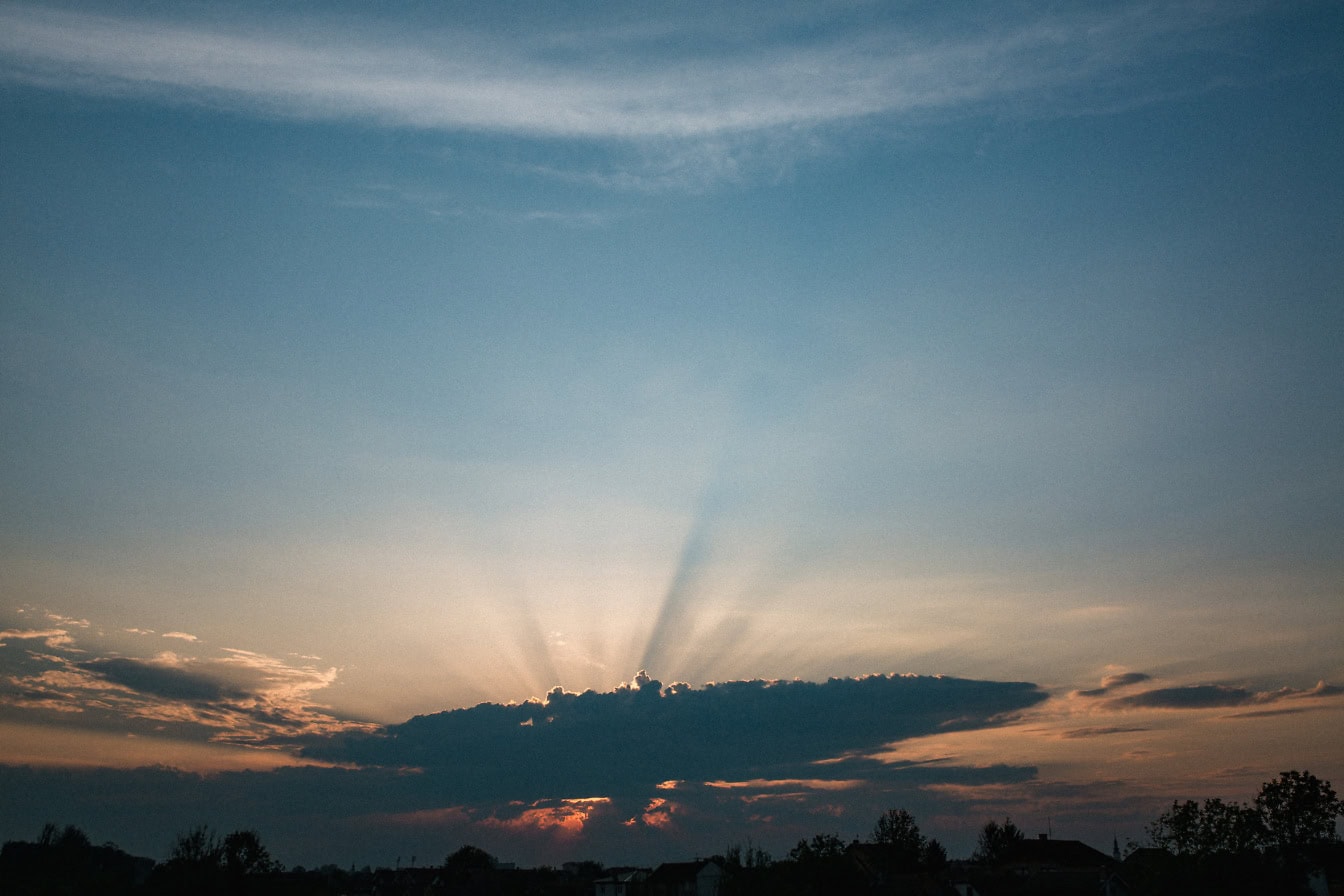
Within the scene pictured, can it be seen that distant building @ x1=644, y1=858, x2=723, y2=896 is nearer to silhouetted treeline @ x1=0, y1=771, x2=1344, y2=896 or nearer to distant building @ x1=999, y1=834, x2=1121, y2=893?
silhouetted treeline @ x1=0, y1=771, x2=1344, y2=896

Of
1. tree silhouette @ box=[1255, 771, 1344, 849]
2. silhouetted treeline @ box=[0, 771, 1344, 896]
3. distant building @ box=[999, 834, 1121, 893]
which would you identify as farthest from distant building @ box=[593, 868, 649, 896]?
tree silhouette @ box=[1255, 771, 1344, 849]

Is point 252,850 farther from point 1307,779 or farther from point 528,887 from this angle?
point 528,887

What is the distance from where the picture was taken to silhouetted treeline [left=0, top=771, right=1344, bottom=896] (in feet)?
252

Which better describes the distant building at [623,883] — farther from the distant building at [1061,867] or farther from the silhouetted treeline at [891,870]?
the distant building at [1061,867]

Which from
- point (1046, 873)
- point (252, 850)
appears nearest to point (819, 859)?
point (1046, 873)

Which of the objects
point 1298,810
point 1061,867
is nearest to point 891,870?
point 1061,867

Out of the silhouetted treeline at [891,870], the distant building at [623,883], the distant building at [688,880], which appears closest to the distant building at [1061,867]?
the silhouetted treeline at [891,870]

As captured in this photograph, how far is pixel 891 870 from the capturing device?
570 feet

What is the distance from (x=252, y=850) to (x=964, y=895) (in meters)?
96.4

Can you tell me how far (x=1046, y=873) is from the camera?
14238 centimetres

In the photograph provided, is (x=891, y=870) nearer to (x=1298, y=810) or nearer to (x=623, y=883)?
(x=623, y=883)

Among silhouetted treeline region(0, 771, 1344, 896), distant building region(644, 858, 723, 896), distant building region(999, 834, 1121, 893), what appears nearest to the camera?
silhouetted treeline region(0, 771, 1344, 896)

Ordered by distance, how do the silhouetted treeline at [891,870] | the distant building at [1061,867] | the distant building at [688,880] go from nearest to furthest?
the silhouetted treeline at [891,870] → the distant building at [1061,867] → the distant building at [688,880]

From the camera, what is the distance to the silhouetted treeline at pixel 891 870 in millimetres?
76688
